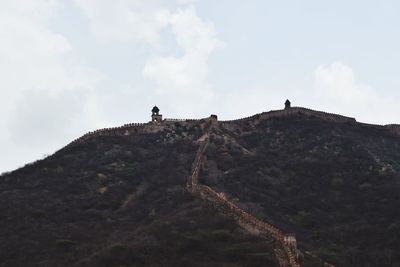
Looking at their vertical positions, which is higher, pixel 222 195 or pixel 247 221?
pixel 222 195

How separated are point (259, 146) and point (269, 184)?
19.6 m

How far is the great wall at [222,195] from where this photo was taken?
51438mm

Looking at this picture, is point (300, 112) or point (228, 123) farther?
point (300, 112)

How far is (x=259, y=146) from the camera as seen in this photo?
99.6 metres

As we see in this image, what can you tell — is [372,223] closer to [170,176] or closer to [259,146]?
[170,176]

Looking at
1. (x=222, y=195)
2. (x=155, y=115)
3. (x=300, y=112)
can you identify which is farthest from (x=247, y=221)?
(x=300, y=112)

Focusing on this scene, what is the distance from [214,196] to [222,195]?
8.40ft

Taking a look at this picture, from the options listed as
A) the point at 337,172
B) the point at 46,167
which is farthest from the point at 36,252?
the point at 337,172

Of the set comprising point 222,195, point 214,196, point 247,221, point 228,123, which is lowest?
point 247,221

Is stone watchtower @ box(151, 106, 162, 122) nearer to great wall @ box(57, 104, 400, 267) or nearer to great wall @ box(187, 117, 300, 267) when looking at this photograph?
great wall @ box(57, 104, 400, 267)

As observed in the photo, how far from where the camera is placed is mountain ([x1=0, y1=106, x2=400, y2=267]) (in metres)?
52.6

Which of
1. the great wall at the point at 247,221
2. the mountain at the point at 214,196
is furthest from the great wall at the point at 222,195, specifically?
the mountain at the point at 214,196

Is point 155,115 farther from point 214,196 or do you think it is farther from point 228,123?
point 214,196

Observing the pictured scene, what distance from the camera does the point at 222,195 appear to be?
6931 centimetres
